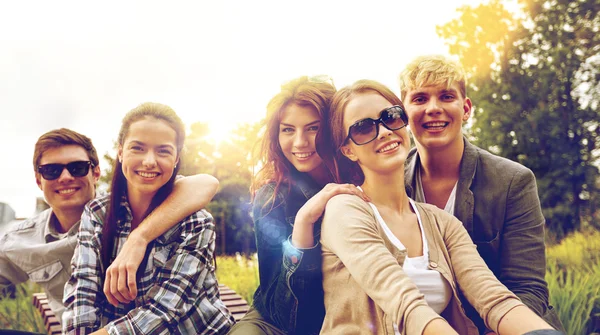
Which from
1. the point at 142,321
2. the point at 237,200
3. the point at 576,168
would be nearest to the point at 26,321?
the point at 142,321

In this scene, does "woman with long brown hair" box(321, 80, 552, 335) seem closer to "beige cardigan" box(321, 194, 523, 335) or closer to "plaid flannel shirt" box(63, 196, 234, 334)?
"beige cardigan" box(321, 194, 523, 335)

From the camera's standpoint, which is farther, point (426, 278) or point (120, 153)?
point (120, 153)

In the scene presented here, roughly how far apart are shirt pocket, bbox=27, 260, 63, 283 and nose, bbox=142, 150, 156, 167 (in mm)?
1174

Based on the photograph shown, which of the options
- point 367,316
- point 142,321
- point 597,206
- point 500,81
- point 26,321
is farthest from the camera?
point 500,81

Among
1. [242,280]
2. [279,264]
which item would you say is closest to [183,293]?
[279,264]

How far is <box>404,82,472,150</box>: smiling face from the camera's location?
102 inches

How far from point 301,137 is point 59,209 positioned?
1760 millimetres

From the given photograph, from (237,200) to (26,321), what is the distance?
7.91 meters

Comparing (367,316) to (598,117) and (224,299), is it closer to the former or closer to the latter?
(224,299)

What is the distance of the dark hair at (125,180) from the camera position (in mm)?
2645

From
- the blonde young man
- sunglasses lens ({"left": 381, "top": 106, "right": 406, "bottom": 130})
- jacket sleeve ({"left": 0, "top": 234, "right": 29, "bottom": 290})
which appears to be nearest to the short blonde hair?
the blonde young man

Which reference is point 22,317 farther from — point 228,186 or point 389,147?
point 228,186

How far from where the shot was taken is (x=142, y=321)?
2.42 meters

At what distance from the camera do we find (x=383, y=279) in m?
1.77
